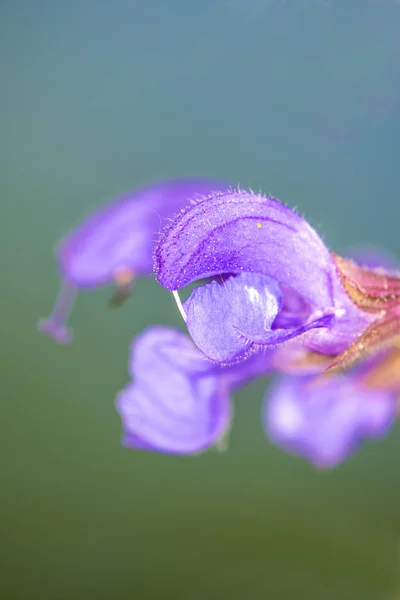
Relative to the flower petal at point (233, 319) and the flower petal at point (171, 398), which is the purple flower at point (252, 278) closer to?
the flower petal at point (233, 319)

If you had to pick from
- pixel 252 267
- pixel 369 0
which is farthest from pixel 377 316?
pixel 369 0

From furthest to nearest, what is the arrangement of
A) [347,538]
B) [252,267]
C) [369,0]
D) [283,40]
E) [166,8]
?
[347,538] < [166,8] < [283,40] < [369,0] < [252,267]

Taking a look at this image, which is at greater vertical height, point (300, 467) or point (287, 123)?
point (287, 123)

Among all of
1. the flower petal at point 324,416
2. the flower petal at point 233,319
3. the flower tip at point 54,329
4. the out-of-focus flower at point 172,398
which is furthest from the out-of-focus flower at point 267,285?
the flower petal at point 324,416

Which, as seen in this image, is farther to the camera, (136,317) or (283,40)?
(136,317)

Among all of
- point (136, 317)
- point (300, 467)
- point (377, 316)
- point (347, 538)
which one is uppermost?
point (136, 317)

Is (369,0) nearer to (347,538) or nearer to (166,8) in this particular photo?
(166,8)

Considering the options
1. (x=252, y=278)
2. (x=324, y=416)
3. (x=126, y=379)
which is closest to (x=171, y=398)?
(x=252, y=278)

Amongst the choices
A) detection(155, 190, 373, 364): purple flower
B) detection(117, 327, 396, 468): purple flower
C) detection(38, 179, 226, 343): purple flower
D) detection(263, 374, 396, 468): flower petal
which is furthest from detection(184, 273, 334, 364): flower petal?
detection(263, 374, 396, 468): flower petal
